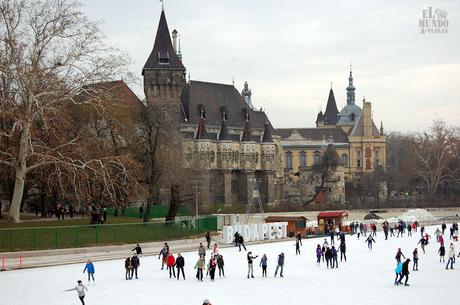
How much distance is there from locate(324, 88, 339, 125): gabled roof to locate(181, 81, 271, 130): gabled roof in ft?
201

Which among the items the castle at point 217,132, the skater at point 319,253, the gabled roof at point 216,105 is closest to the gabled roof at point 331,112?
the castle at point 217,132

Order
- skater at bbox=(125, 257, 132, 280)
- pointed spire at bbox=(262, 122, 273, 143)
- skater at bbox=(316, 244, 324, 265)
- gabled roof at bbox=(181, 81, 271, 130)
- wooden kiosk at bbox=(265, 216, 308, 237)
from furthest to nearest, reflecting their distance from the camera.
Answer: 1. pointed spire at bbox=(262, 122, 273, 143)
2. gabled roof at bbox=(181, 81, 271, 130)
3. wooden kiosk at bbox=(265, 216, 308, 237)
4. skater at bbox=(316, 244, 324, 265)
5. skater at bbox=(125, 257, 132, 280)

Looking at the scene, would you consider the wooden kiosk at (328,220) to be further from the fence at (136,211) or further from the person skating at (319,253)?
the person skating at (319,253)

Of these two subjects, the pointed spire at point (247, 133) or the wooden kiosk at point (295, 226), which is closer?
the wooden kiosk at point (295, 226)

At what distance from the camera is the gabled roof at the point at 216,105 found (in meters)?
114

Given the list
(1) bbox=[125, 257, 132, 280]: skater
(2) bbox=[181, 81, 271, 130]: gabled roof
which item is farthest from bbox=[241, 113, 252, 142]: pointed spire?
(1) bbox=[125, 257, 132, 280]: skater

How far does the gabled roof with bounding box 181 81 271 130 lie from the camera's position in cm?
11394

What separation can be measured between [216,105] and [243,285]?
3454 inches

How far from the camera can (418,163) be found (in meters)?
129

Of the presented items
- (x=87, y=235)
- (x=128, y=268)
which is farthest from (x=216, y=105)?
(x=128, y=268)

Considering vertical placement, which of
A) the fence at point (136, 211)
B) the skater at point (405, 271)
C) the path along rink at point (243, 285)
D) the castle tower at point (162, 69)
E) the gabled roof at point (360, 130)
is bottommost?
the path along rink at point (243, 285)

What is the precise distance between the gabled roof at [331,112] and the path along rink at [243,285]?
143554 mm

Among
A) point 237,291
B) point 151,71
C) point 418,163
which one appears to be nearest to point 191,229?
→ point 237,291

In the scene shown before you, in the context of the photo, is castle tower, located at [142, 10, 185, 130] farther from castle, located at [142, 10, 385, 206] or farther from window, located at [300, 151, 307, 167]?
window, located at [300, 151, 307, 167]
